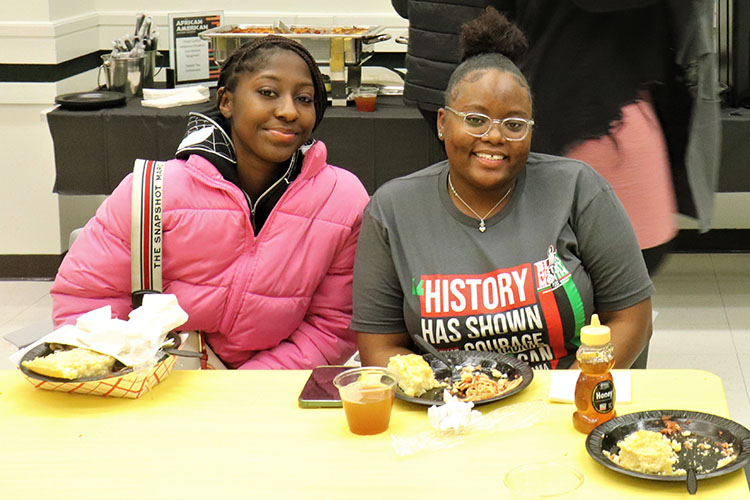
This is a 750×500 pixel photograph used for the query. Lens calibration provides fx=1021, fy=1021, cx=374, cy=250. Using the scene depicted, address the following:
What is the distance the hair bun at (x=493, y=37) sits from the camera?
7.39 ft

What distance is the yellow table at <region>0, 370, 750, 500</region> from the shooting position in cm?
154

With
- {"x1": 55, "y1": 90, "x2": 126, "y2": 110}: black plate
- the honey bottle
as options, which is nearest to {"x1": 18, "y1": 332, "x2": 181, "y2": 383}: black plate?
the honey bottle

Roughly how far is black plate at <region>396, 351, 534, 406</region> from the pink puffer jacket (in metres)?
0.46

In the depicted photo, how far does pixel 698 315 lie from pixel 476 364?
2.85m

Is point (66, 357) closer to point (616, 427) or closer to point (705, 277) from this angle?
point (616, 427)

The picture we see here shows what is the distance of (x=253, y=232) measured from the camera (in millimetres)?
2275

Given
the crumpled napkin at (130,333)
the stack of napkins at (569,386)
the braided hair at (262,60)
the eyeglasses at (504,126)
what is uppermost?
the braided hair at (262,60)

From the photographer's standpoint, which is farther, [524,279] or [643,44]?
[643,44]

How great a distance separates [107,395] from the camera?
1899 mm

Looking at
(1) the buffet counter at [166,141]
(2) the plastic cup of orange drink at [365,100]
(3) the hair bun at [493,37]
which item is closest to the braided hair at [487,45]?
(3) the hair bun at [493,37]

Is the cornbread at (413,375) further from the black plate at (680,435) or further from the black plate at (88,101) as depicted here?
the black plate at (88,101)

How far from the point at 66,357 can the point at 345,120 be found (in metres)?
2.65

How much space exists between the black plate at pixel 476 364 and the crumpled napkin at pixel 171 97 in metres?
2.92

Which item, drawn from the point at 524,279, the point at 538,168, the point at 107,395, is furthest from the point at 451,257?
A: the point at 107,395
